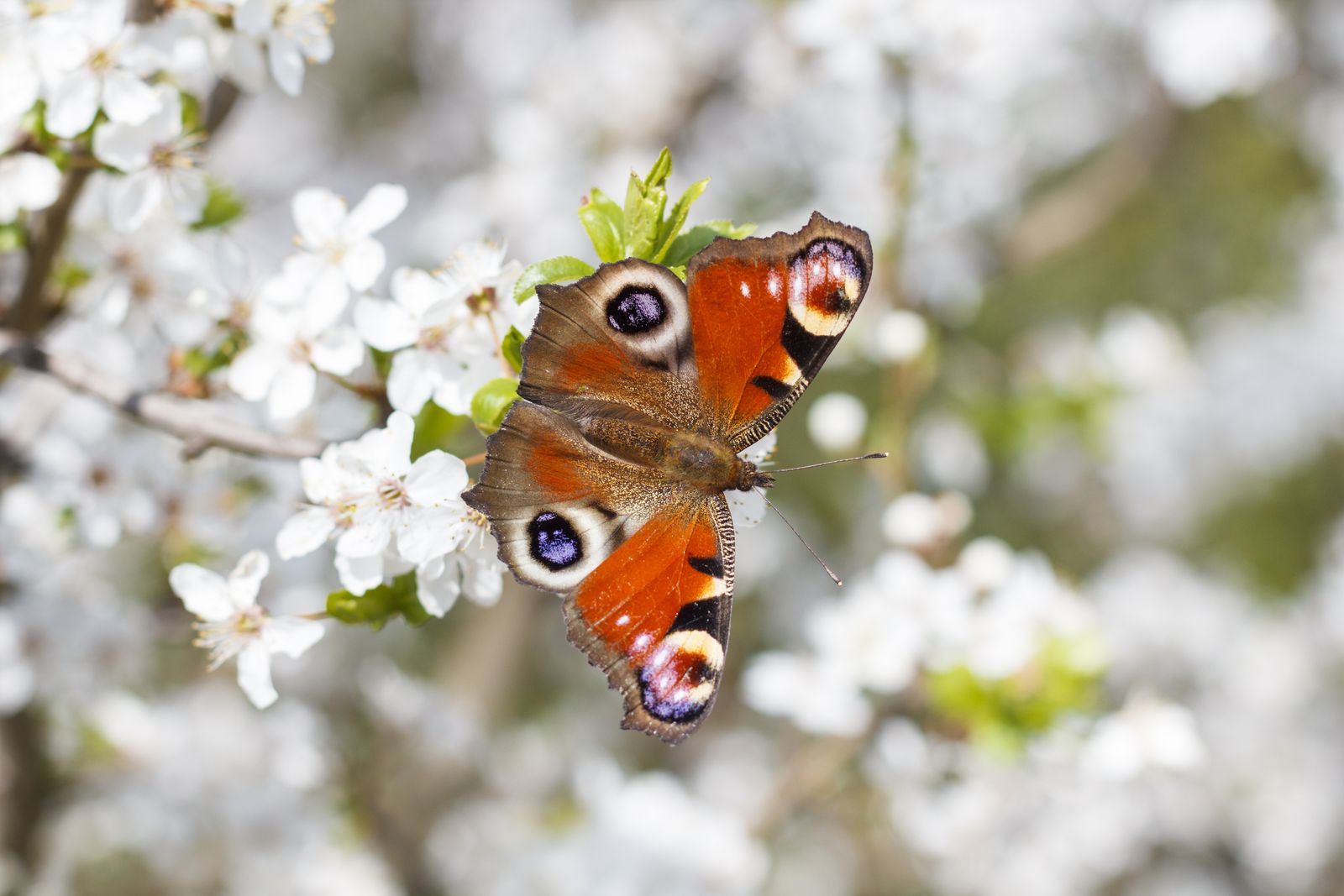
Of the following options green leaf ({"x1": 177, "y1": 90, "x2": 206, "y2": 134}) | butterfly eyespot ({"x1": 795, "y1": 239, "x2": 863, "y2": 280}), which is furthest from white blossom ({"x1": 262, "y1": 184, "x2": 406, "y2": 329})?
butterfly eyespot ({"x1": 795, "y1": 239, "x2": 863, "y2": 280})

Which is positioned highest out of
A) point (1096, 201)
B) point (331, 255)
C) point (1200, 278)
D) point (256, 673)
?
point (1200, 278)

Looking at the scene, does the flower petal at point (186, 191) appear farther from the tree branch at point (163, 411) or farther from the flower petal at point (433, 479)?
the flower petal at point (433, 479)

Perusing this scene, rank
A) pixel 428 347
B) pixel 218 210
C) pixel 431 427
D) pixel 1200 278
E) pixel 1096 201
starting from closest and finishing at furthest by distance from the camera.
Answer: pixel 428 347, pixel 431 427, pixel 218 210, pixel 1096 201, pixel 1200 278

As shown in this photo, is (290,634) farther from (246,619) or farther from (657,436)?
(657,436)

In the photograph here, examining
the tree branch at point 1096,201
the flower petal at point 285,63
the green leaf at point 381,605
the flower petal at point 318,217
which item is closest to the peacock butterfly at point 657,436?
the green leaf at point 381,605

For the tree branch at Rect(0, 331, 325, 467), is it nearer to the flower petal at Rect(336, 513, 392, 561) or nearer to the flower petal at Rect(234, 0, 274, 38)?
the flower petal at Rect(336, 513, 392, 561)

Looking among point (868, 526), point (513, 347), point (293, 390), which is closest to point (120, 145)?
point (293, 390)

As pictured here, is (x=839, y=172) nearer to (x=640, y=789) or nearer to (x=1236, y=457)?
(x=640, y=789)
